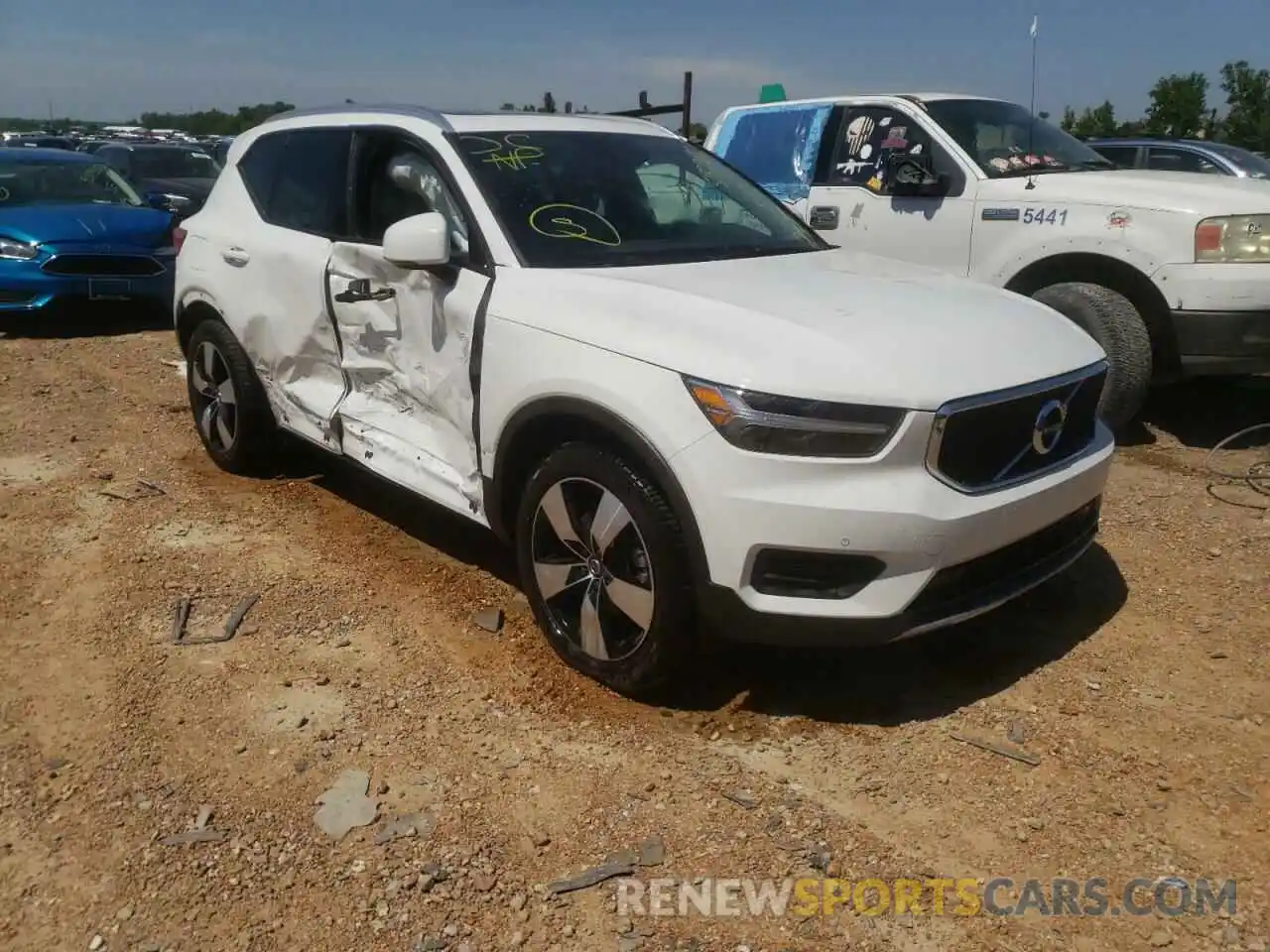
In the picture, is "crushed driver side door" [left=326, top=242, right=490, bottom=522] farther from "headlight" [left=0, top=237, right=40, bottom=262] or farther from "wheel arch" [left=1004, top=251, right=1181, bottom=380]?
"headlight" [left=0, top=237, right=40, bottom=262]

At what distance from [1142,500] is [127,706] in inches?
174

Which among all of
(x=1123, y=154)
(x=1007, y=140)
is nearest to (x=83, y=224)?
(x=1007, y=140)

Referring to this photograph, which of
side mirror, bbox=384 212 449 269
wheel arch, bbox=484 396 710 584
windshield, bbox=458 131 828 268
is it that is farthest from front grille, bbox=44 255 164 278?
wheel arch, bbox=484 396 710 584

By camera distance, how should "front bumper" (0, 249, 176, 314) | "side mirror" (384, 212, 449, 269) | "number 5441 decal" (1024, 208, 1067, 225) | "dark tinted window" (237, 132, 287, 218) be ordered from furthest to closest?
"front bumper" (0, 249, 176, 314) → "number 5441 decal" (1024, 208, 1067, 225) → "dark tinted window" (237, 132, 287, 218) → "side mirror" (384, 212, 449, 269)

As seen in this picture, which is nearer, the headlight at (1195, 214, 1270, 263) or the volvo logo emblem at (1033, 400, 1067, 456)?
the volvo logo emblem at (1033, 400, 1067, 456)

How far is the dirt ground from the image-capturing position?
256 cm

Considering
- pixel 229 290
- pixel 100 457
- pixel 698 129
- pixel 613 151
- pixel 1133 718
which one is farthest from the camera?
pixel 698 129

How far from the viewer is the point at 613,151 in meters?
4.33

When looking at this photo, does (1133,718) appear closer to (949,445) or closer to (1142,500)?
(949,445)

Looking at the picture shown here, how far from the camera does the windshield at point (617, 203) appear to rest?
12.4 ft

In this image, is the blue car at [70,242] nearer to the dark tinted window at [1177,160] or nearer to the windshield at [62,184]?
the windshield at [62,184]

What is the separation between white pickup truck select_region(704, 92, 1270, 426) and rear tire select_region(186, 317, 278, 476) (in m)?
3.71

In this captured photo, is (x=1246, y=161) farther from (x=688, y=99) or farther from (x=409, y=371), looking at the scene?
(x=409, y=371)

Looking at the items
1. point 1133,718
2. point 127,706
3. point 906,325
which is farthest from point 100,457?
point 1133,718
